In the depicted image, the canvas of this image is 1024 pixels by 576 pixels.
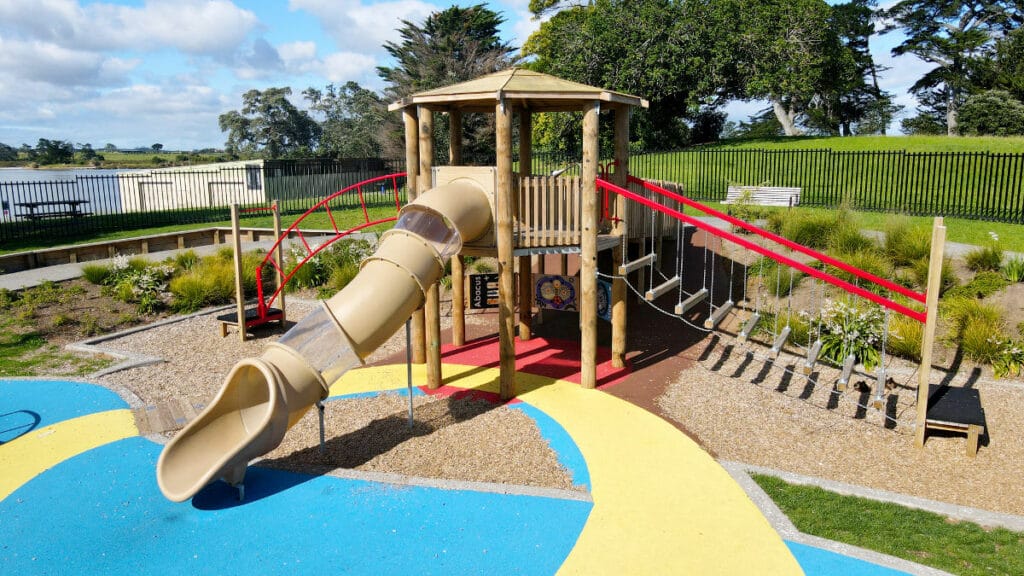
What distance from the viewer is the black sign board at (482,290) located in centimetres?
1300

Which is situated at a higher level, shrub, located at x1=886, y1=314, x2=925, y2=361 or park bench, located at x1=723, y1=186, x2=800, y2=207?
park bench, located at x1=723, y1=186, x2=800, y2=207

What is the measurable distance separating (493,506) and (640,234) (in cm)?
618

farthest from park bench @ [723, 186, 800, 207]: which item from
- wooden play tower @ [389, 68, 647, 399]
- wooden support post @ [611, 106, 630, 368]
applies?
wooden play tower @ [389, 68, 647, 399]

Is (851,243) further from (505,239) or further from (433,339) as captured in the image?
(433,339)

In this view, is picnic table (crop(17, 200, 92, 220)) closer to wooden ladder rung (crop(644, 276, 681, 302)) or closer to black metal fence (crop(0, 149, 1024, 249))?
black metal fence (crop(0, 149, 1024, 249))

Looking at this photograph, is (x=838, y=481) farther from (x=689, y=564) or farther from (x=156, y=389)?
(x=156, y=389)

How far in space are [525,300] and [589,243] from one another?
11.4 feet

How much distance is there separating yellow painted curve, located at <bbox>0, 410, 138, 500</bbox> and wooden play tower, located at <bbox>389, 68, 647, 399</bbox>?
13.0 feet

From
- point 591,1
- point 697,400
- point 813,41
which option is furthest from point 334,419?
point 591,1

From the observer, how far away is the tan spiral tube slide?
6.79 metres

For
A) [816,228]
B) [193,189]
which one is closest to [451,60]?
[193,189]

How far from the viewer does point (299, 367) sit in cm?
699

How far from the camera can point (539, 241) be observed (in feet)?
31.7

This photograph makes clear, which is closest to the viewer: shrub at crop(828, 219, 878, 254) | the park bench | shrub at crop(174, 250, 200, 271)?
shrub at crop(828, 219, 878, 254)
